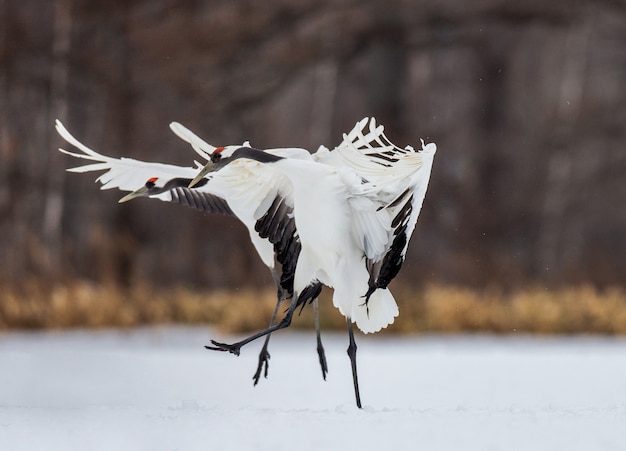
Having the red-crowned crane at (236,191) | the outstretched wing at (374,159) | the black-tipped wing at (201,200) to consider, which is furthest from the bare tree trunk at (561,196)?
the outstretched wing at (374,159)

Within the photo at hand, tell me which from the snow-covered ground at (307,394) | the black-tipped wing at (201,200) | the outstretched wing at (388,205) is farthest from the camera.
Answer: the black-tipped wing at (201,200)

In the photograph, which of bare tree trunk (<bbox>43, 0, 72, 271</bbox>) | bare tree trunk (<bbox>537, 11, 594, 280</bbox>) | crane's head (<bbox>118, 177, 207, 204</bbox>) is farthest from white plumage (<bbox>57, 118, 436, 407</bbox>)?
bare tree trunk (<bbox>537, 11, 594, 280</bbox>)

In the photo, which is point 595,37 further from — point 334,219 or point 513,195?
point 334,219

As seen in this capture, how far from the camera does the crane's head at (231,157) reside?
4.86 meters

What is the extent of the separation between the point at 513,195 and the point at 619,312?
231 inches

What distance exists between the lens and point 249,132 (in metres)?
14.1

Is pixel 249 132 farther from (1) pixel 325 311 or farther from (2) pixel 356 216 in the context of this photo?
(2) pixel 356 216

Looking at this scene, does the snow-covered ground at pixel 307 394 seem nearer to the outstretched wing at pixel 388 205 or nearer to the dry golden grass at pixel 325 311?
the dry golden grass at pixel 325 311

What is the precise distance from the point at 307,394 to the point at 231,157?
6.07ft

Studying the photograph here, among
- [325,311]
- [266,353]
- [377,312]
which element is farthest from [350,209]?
[325,311]

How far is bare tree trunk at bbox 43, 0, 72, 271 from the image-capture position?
1358cm

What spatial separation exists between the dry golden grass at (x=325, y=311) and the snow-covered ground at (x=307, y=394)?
286 millimetres

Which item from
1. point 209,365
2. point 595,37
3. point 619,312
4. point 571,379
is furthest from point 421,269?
point 595,37

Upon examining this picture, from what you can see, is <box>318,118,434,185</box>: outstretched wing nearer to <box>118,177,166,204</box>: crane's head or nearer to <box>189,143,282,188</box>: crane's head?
<box>189,143,282,188</box>: crane's head
